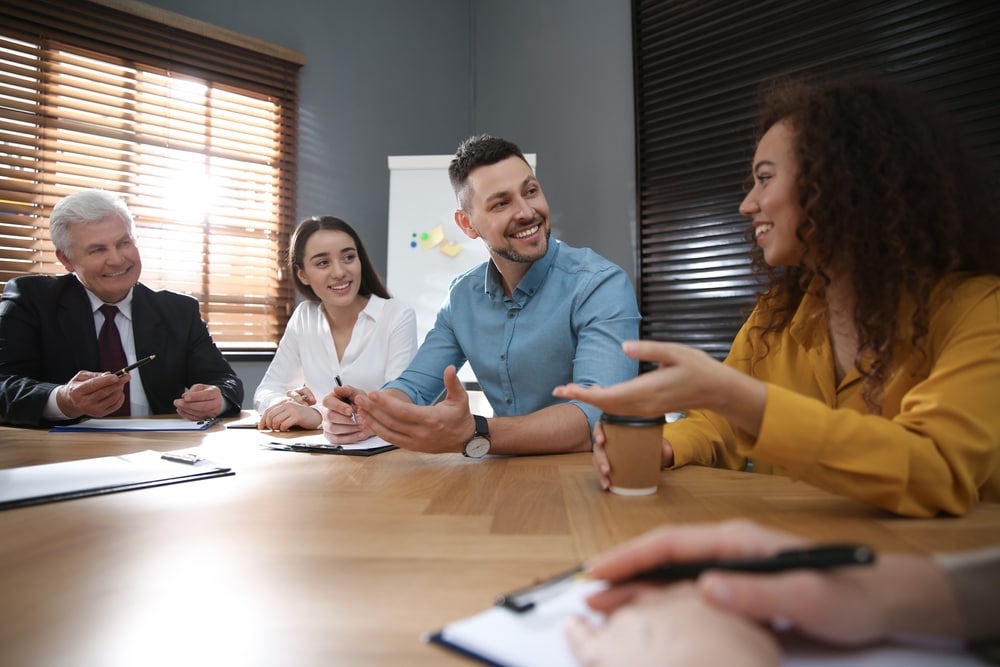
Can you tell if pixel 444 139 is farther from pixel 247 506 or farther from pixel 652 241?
pixel 247 506

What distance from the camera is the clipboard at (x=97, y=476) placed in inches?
32.3

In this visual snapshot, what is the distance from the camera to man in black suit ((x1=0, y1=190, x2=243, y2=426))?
2076 mm

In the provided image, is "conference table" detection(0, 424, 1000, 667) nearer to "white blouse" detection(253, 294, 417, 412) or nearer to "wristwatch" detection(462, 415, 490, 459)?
"wristwatch" detection(462, 415, 490, 459)

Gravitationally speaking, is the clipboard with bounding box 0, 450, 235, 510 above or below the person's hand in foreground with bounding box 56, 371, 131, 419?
below

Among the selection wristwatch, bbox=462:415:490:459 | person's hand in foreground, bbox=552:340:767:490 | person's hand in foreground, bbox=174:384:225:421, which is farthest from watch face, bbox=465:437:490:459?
person's hand in foreground, bbox=174:384:225:421

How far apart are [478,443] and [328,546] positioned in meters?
0.52

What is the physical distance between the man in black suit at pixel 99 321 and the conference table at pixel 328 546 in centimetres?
119

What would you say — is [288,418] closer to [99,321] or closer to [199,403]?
[199,403]

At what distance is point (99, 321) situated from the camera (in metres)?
2.19

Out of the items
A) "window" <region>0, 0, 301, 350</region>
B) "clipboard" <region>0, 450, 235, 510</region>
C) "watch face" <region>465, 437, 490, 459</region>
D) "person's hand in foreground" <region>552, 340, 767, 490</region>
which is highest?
"window" <region>0, 0, 301, 350</region>

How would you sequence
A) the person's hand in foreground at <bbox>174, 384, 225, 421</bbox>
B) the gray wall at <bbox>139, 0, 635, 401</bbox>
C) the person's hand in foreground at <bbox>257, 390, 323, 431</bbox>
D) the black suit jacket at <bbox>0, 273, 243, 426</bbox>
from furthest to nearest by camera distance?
1. the gray wall at <bbox>139, 0, 635, 401</bbox>
2. the black suit jacket at <bbox>0, 273, 243, 426</bbox>
3. the person's hand in foreground at <bbox>174, 384, 225, 421</bbox>
4. the person's hand in foreground at <bbox>257, 390, 323, 431</bbox>

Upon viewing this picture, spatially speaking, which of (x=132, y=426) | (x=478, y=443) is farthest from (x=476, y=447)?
(x=132, y=426)

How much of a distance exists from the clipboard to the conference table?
2 cm

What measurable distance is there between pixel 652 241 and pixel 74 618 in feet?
10.8
